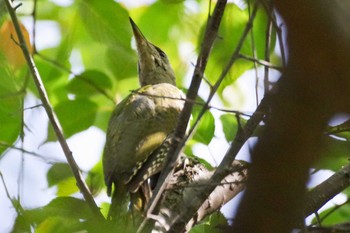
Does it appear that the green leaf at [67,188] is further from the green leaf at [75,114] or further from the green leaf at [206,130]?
the green leaf at [206,130]

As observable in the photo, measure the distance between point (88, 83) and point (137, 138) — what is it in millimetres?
528

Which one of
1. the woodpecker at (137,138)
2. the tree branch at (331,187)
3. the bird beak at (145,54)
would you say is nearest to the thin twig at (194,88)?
the woodpecker at (137,138)

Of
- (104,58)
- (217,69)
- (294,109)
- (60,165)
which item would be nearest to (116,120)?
(104,58)

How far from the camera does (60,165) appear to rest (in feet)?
7.80

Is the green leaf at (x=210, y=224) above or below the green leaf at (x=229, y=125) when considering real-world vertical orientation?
below

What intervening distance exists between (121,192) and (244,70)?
82 cm

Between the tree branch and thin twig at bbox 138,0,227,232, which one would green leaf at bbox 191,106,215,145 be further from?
thin twig at bbox 138,0,227,232

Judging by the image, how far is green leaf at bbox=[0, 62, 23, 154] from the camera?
282cm

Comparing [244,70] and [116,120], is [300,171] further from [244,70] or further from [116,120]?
[116,120]

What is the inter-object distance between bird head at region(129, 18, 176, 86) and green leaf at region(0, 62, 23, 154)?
2074 millimetres

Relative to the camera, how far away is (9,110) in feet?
9.84

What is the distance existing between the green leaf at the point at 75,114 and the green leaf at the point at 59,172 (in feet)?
2.76

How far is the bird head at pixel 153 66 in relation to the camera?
506 centimetres

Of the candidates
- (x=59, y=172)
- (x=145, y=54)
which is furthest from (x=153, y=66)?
(x=59, y=172)
